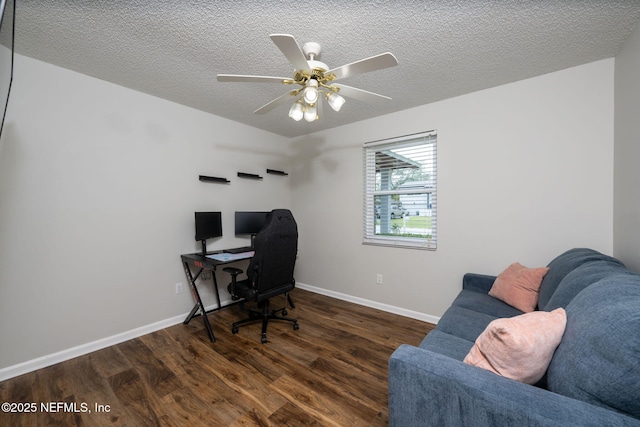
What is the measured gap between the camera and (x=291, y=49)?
4.24 feet

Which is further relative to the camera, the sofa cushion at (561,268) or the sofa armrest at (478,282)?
the sofa armrest at (478,282)

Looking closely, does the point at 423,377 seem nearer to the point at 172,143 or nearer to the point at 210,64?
the point at 210,64

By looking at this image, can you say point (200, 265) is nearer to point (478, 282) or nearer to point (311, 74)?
point (311, 74)

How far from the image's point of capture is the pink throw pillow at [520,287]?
188cm

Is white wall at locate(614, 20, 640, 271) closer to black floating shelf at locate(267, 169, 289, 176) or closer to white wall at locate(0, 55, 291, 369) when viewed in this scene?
black floating shelf at locate(267, 169, 289, 176)

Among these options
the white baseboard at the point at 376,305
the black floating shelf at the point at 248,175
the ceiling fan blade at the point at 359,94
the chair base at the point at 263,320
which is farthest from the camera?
the black floating shelf at the point at 248,175

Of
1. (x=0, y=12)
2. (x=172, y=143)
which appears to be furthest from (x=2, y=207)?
(x=0, y=12)

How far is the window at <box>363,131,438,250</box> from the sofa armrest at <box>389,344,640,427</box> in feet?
6.59

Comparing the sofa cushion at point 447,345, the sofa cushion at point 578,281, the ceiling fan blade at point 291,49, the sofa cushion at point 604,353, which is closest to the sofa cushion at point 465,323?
the sofa cushion at point 447,345

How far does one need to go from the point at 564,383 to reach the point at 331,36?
213 centimetres

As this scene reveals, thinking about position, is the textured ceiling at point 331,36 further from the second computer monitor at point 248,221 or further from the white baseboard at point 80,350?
the white baseboard at point 80,350

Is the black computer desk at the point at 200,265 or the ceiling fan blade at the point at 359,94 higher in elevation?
the ceiling fan blade at the point at 359,94

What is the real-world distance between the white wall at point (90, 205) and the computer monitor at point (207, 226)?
18cm

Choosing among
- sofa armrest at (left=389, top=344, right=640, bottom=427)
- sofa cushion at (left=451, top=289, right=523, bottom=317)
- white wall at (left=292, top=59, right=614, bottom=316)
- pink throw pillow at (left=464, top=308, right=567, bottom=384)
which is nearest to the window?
white wall at (left=292, top=59, right=614, bottom=316)
